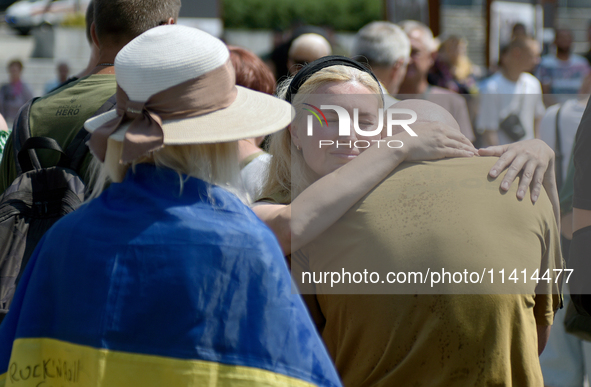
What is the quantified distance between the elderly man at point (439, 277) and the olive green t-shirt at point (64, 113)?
106cm

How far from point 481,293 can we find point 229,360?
66 cm

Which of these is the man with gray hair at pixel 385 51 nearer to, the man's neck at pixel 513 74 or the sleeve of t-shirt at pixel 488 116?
the sleeve of t-shirt at pixel 488 116

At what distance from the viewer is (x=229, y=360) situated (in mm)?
1294

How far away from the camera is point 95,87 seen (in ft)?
7.55

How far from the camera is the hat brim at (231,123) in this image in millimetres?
1345

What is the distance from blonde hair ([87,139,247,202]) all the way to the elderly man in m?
0.25

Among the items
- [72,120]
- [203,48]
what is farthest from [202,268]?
[72,120]

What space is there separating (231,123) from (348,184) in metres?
0.35

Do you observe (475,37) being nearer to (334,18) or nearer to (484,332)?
(334,18)

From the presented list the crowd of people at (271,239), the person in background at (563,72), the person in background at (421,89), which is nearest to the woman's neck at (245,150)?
the crowd of people at (271,239)

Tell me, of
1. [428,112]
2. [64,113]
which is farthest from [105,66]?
[428,112]

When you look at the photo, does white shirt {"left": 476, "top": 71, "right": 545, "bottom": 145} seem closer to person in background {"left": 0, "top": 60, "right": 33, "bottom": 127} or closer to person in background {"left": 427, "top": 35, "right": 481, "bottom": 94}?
person in background {"left": 427, "top": 35, "right": 481, "bottom": 94}

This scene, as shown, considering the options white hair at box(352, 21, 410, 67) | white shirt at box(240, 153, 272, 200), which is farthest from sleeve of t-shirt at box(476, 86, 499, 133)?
white shirt at box(240, 153, 272, 200)

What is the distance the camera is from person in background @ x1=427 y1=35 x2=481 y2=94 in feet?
21.3
